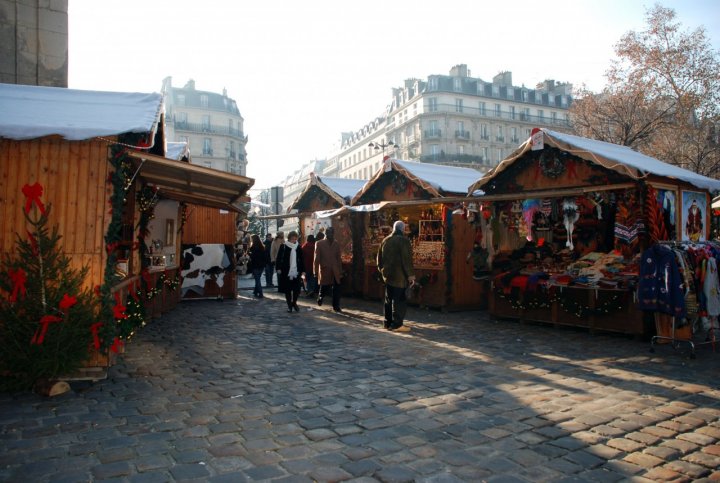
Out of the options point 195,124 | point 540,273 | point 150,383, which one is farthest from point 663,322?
point 195,124

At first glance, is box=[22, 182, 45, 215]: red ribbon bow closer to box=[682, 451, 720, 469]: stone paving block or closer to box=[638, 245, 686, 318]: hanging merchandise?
box=[682, 451, 720, 469]: stone paving block

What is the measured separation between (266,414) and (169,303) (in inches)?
308

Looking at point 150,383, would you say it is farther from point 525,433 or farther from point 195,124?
point 195,124

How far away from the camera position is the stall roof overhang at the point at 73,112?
5.18 m

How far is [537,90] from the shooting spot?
6519cm

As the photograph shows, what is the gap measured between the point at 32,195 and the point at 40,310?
3.98 feet

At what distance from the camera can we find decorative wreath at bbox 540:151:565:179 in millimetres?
9133

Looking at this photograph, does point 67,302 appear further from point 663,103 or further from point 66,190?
point 663,103

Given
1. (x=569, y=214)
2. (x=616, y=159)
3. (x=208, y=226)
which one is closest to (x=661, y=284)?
(x=616, y=159)

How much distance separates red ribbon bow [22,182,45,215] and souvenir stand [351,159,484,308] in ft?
23.9

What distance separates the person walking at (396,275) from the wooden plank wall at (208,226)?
18.6 feet

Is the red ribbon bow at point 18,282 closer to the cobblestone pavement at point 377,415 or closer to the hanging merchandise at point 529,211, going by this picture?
the cobblestone pavement at point 377,415

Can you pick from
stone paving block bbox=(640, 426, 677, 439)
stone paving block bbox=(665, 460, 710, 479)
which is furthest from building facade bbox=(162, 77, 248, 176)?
stone paving block bbox=(665, 460, 710, 479)

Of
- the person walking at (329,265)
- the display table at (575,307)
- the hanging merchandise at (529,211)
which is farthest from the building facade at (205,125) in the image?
the display table at (575,307)
